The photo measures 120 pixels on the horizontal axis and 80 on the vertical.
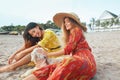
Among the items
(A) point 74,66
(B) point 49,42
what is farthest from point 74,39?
(B) point 49,42

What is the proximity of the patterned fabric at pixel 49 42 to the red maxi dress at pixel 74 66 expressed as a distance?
2.55ft

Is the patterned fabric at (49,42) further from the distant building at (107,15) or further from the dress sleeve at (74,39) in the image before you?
the distant building at (107,15)

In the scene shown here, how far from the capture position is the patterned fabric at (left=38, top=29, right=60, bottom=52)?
4.60m

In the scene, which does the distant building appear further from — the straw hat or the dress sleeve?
the dress sleeve

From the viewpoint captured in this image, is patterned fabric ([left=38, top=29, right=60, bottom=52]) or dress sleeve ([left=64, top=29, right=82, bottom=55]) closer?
dress sleeve ([left=64, top=29, right=82, bottom=55])

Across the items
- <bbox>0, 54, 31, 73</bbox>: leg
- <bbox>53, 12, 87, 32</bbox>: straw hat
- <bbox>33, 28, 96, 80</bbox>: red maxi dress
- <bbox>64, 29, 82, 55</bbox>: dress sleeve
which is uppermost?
<bbox>53, 12, 87, 32</bbox>: straw hat

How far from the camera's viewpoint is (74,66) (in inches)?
130

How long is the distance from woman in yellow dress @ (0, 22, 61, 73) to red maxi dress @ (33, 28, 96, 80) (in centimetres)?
84

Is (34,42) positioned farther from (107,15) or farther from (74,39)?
(107,15)

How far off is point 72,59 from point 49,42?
58.6 inches

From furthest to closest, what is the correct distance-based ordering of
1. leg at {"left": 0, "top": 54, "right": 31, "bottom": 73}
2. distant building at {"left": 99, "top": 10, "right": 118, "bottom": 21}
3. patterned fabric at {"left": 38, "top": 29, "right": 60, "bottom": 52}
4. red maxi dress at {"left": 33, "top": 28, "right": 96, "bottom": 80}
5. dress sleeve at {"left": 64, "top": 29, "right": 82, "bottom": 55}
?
1. distant building at {"left": 99, "top": 10, "right": 118, "bottom": 21}
2. leg at {"left": 0, "top": 54, "right": 31, "bottom": 73}
3. patterned fabric at {"left": 38, "top": 29, "right": 60, "bottom": 52}
4. dress sleeve at {"left": 64, "top": 29, "right": 82, "bottom": 55}
5. red maxi dress at {"left": 33, "top": 28, "right": 96, "bottom": 80}

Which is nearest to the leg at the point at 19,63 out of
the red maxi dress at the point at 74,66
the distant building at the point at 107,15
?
the red maxi dress at the point at 74,66

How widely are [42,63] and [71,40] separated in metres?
0.65

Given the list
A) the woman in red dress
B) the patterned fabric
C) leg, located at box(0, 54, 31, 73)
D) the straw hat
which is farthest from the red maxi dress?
leg, located at box(0, 54, 31, 73)
